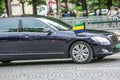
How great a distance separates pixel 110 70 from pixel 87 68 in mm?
806

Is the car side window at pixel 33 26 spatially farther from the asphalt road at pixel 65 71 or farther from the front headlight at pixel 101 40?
the front headlight at pixel 101 40

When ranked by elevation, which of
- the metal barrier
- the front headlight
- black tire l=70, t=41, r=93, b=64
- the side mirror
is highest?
the side mirror

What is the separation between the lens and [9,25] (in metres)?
13.0

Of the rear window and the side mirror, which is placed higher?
the rear window

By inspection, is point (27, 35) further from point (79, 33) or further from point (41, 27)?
point (79, 33)

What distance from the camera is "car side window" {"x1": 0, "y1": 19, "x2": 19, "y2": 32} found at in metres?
12.9

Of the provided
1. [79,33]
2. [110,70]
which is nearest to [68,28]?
[79,33]

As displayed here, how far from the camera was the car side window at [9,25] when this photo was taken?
1290 centimetres

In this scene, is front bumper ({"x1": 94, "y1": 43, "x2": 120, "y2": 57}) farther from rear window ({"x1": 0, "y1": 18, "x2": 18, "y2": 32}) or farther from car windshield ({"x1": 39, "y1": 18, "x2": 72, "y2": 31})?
rear window ({"x1": 0, "y1": 18, "x2": 18, "y2": 32})

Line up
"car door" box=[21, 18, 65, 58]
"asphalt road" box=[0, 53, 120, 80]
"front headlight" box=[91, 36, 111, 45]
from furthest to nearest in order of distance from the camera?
"car door" box=[21, 18, 65, 58], "front headlight" box=[91, 36, 111, 45], "asphalt road" box=[0, 53, 120, 80]

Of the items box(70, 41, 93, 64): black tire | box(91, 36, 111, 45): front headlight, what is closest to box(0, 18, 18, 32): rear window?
box(70, 41, 93, 64): black tire

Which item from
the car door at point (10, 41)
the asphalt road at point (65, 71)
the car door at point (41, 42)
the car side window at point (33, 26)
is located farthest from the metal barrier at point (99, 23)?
the car door at point (10, 41)

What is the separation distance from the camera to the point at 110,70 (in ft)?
35.6

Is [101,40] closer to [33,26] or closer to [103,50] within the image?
[103,50]
